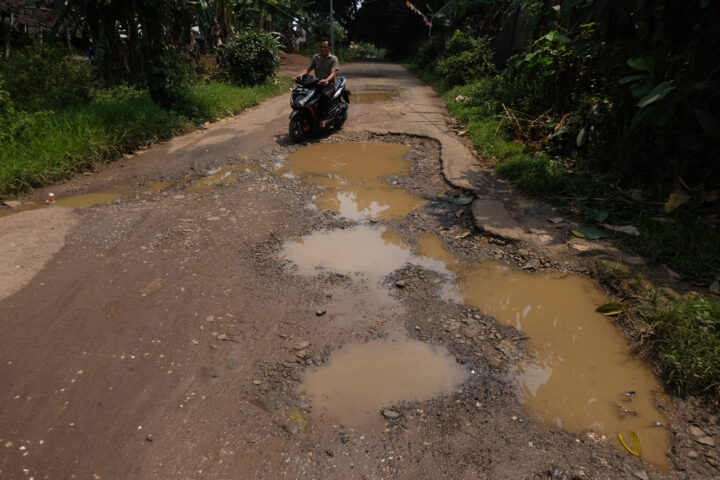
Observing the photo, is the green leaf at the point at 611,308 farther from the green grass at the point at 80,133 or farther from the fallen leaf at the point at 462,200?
the green grass at the point at 80,133

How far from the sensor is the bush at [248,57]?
36.3 ft

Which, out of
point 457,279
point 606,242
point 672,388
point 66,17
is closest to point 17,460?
point 457,279

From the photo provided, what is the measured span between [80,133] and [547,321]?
5824mm

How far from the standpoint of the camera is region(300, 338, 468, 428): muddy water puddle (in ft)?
7.02

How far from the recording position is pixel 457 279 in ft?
10.7

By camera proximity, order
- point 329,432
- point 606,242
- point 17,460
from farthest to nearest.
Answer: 1. point 606,242
2. point 329,432
3. point 17,460

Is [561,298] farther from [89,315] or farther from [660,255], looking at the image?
[89,315]

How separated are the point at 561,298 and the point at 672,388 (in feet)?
2.91

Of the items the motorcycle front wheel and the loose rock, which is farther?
the motorcycle front wheel

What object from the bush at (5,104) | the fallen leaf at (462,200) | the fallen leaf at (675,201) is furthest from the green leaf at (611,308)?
the bush at (5,104)

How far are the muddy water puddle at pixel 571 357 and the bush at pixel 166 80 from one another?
6237mm

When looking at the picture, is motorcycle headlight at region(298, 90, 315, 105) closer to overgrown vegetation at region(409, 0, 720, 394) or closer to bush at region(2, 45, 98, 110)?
overgrown vegetation at region(409, 0, 720, 394)

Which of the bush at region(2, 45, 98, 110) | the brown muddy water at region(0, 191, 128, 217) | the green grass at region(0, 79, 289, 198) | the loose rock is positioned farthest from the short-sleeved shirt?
the loose rock

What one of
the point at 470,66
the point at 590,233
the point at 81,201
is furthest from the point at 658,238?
the point at 470,66
